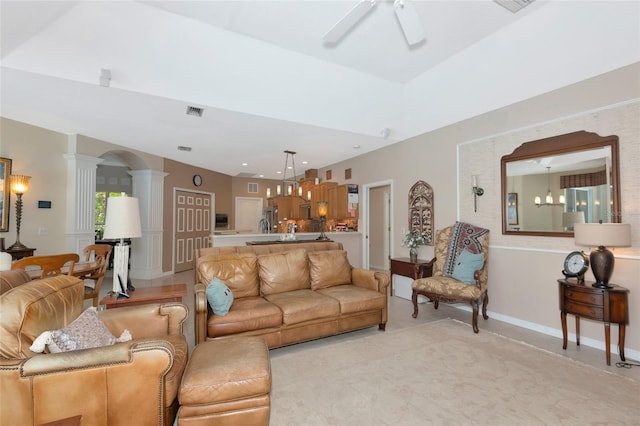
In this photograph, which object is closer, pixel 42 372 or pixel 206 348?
pixel 42 372

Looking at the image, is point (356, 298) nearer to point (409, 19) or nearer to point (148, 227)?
point (409, 19)

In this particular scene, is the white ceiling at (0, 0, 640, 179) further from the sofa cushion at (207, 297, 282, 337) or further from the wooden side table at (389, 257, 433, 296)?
the sofa cushion at (207, 297, 282, 337)

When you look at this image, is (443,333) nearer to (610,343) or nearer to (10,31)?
(610,343)

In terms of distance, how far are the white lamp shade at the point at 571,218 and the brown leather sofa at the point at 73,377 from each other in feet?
13.0

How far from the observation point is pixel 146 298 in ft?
8.27

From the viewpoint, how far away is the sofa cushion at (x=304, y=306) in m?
2.91

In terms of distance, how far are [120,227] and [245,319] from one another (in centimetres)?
136

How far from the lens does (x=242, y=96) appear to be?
3.96 m

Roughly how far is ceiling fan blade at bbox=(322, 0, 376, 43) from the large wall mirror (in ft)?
9.00

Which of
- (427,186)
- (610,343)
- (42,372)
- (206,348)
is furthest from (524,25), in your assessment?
(42,372)

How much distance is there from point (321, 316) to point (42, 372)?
2.16m

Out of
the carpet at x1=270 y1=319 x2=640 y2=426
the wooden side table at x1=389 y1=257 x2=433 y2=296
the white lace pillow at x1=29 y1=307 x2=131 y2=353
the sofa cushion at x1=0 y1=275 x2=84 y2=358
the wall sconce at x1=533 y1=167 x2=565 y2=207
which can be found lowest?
the carpet at x1=270 y1=319 x2=640 y2=426

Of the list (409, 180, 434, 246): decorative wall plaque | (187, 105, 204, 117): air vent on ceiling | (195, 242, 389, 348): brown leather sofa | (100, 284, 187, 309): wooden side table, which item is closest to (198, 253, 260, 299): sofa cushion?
(195, 242, 389, 348): brown leather sofa

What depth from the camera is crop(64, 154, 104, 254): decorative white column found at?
16.7 feet
